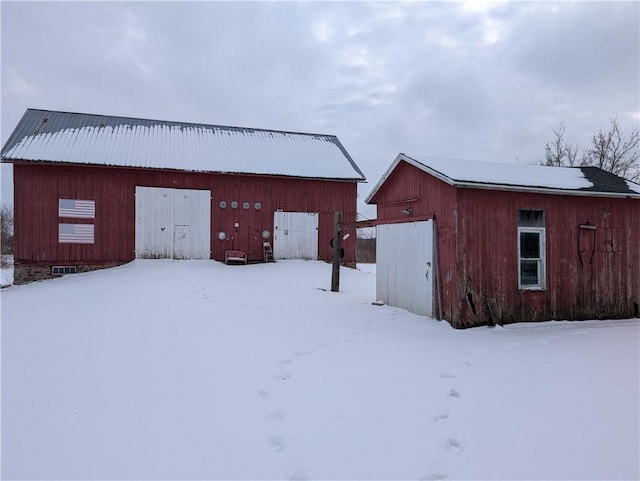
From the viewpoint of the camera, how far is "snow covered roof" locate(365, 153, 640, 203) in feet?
26.2

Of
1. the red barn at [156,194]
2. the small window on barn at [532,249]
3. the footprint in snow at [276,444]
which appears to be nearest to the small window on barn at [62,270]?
the red barn at [156,194]

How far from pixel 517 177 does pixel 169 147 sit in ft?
43.6

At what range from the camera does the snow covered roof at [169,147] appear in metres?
15.3

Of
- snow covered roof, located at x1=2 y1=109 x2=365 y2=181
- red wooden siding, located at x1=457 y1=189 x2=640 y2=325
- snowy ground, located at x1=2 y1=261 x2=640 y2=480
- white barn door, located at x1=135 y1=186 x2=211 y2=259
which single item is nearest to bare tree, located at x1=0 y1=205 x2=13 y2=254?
snow covered roof, located at x1=2 y1=109 x2=365 y2=181

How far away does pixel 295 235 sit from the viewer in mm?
17297

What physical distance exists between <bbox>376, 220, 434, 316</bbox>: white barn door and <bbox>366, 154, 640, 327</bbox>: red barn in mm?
23

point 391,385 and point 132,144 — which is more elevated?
point 132,144

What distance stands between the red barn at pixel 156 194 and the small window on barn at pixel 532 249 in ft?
32.0

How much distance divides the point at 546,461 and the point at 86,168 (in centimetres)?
1612

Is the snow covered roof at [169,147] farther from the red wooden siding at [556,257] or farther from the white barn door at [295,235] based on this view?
the red wooden siding at [556,257]

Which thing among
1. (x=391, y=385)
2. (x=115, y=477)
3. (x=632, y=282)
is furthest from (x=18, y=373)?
(x=632, y=282)

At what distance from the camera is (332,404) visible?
13.9ft

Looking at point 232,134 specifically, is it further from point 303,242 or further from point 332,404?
point 332,404

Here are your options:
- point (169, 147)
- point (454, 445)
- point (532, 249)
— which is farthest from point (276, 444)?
point (169, 147)
